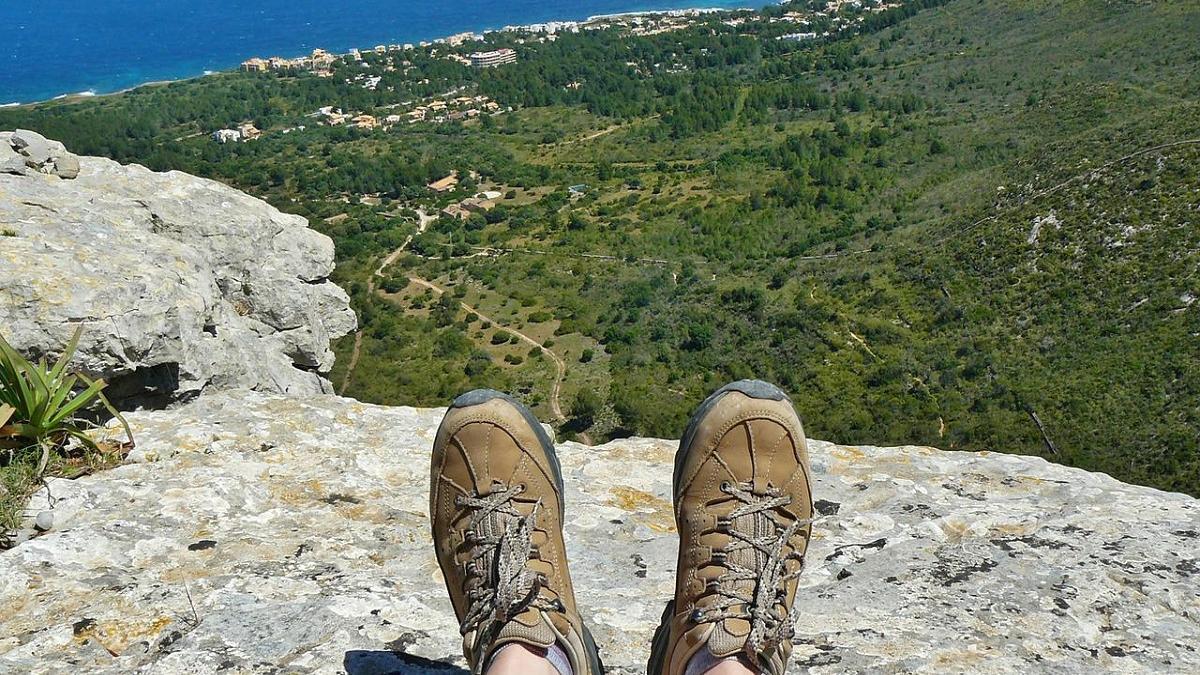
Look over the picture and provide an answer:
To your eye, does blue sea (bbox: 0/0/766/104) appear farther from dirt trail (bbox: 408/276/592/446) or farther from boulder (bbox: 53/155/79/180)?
boulder (bbox: 53/155/79/180)

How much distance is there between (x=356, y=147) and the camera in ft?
215

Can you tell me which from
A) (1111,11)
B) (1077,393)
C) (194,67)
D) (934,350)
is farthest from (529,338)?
(194,67)

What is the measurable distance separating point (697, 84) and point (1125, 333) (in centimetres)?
6506

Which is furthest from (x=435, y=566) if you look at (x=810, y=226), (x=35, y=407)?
Result: (x=810, y=226)

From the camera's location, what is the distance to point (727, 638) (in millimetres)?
2195

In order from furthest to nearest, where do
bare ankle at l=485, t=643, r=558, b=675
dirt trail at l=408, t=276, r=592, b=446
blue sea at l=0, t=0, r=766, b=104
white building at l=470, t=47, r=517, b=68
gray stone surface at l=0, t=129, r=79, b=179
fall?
blue sea at l=0, t=0, r=766, b=104
white building at l=470, t=47, r=517, b=68
dirt trail at l=408, t=276, r=592, b=446
gray stone surface at l=0, t=129, r=79, b=179
bare ankle at l=485, t=643, r=558, b=675

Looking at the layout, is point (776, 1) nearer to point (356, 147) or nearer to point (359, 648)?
point (356, 147)

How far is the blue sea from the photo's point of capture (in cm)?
10012

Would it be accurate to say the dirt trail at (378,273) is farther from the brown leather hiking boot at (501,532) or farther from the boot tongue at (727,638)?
the boot tongue at (727,638)

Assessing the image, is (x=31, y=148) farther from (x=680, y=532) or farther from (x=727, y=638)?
(x=727, y=638)

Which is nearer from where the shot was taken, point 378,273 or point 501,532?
point 501,532

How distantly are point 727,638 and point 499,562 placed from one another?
70 cm

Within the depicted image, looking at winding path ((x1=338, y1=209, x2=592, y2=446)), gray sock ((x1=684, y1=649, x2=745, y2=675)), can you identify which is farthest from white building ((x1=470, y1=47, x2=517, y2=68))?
gray sock ((x1=684, y1=649, x2=745, y2=675))

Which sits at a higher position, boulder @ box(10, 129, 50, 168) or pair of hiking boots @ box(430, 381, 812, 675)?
boulder @ box(10, 129, 50, 168)
